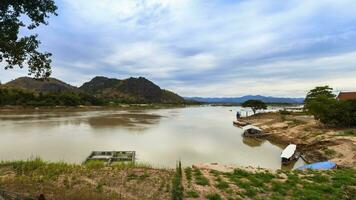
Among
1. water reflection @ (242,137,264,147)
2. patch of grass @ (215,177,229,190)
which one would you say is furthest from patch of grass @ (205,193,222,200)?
water reflection @ (242,137,264,147)

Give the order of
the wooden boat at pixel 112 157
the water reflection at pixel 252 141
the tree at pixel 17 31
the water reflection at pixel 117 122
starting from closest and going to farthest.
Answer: the tree at pixel 17 31, the wooden boat at pixel 112 157, the water reflection at pixel 252 141, the water reflection at pixel 117 122

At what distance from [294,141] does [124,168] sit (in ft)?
97.2

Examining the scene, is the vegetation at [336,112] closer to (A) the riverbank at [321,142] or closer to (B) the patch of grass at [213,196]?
(A) the riverbank at [321,142]

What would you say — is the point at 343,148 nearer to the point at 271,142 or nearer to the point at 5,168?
the point at 271,142

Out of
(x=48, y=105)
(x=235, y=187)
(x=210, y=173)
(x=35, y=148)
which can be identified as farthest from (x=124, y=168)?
(x=48, y=105)

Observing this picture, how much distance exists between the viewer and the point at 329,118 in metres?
43.7

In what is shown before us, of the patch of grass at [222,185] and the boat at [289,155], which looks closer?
the patch of grass at [222,185]

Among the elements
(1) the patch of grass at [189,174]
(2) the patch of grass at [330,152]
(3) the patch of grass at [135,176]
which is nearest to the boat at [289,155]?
(2) the patch of grass at [330,152]

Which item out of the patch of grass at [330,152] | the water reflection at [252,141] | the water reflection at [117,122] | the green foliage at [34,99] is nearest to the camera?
the patch of grass at [330,152]

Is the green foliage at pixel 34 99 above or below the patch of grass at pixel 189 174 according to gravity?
above

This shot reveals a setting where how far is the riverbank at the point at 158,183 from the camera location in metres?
12.7

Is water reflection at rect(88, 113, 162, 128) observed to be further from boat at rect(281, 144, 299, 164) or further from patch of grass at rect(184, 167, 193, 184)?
patch of grass at rect(184, 167, 193, 184)

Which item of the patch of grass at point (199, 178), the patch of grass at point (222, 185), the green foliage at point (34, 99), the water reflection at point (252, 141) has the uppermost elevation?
the green foliage at point (34, 99)

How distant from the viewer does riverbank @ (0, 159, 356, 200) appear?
1273cm
